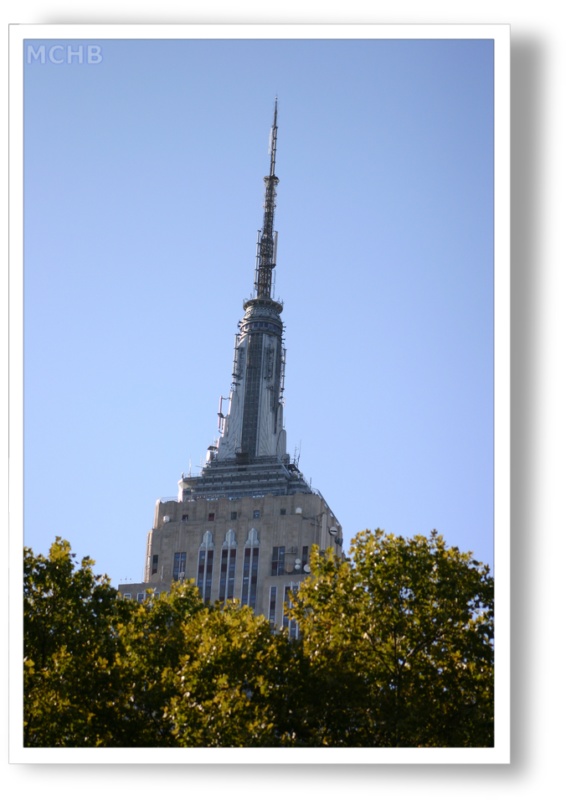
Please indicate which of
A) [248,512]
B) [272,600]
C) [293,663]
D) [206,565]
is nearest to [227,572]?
[206,565]

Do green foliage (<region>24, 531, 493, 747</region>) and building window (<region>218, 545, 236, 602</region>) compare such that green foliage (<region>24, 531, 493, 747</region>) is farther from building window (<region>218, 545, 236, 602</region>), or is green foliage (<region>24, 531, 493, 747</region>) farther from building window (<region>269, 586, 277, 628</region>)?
building window (<region>218, 545, 236, 602</region>)

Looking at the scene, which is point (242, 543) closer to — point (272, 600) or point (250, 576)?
point (250, 576)

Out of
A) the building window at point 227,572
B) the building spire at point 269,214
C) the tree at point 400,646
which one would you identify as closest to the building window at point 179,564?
the building window at point 227,572

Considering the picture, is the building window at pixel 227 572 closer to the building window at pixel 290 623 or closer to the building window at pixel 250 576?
the building window at pixel 250 576

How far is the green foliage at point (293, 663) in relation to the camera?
490 inches

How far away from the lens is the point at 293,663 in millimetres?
13555

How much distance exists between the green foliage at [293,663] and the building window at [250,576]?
36.8 metres

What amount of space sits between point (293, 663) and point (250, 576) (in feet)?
125

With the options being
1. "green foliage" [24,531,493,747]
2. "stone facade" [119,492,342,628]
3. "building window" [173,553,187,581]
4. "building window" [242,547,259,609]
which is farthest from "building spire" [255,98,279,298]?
"building window" [242,547,259,609]

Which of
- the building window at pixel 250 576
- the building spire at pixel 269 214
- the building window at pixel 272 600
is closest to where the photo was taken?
the building spire at pixel 269 214
